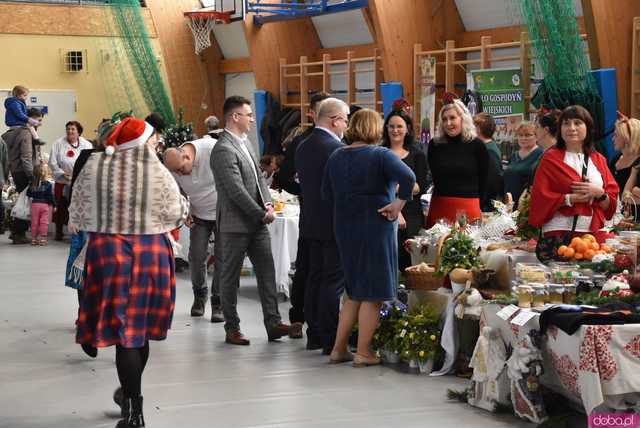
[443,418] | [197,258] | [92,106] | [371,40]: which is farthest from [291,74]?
[443,418]

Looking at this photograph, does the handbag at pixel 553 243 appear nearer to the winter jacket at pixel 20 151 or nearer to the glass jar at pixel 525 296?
the glass jar at pixel 525 296

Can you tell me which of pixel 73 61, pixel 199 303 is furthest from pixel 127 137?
pixel 73 61

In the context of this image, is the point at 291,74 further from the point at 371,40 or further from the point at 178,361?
the point at 178,361

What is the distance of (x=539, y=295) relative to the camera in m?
4.55

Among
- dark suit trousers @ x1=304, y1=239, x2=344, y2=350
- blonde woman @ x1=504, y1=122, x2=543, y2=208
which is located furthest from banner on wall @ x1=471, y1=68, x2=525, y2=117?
dark suit trousers @ x1=304, y1=239, x2=344, y2=350

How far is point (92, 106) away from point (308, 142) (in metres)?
12.3

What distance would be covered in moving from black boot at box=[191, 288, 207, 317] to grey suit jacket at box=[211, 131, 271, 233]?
124 cm

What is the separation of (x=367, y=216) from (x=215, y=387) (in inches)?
42.5

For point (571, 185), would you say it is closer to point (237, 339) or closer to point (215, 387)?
point (215, 387)

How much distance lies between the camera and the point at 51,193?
11930mm

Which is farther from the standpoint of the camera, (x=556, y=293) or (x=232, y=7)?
(x=232, y=7)

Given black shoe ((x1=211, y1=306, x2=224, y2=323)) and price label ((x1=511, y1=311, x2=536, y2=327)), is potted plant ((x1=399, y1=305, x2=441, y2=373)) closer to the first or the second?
price label ((x1=511, y1=311, x2=536, y2=327))

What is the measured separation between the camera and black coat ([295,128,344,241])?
18.5ft

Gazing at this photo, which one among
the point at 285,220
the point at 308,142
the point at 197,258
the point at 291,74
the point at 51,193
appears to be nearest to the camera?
the point at 308,142
